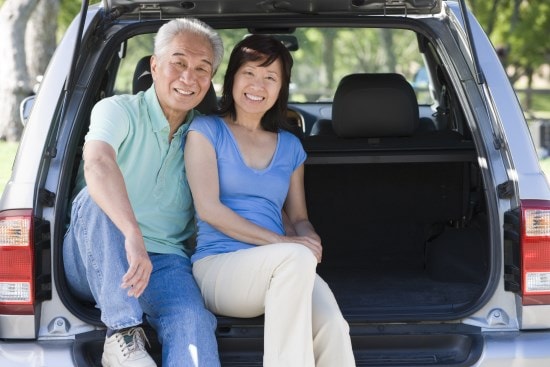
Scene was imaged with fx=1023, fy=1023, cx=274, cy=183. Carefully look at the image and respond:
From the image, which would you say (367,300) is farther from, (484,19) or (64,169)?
(484,19)

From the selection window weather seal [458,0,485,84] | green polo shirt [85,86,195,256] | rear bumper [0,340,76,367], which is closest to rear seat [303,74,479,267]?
window weather seal [458,0,485,84]

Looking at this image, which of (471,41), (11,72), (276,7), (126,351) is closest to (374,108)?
(276,7)

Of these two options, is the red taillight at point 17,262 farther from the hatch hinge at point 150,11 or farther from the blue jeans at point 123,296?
the hatch hinge at point 150,11

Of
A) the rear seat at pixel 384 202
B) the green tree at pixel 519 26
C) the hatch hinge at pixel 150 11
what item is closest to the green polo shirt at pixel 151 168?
the hatch hinge at pixel 150 11

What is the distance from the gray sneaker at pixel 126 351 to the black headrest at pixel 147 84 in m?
1.49

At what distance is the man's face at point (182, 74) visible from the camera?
3.39 m

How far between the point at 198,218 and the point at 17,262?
2.02ft

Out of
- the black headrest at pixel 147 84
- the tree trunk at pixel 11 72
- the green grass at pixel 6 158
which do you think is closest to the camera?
the black headrest at pixel 147 84

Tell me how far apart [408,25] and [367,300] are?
1.00 metres

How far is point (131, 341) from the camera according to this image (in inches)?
117

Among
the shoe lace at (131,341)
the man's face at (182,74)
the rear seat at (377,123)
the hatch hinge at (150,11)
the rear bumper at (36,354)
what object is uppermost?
the hatch hinge at (150,11)

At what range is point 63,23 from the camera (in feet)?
66.2

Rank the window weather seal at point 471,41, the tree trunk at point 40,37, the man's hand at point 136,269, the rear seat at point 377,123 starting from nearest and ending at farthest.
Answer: the man's hand at point 136,269 < the window weather seal at point 471,41 < the rear seat at point 377,123 < the tree trunk at point 40,37

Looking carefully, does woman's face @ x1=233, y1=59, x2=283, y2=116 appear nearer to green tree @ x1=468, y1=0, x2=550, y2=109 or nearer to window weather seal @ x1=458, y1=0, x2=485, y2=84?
window weather seal @ x1=458, y1=0, x2=485, y2=84
